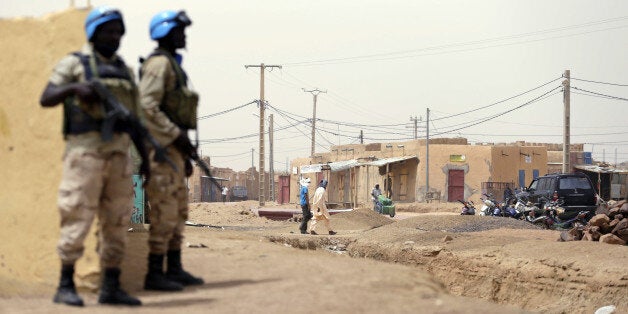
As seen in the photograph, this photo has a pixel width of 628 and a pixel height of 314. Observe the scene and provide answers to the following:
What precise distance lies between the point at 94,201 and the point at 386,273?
7.39 feet

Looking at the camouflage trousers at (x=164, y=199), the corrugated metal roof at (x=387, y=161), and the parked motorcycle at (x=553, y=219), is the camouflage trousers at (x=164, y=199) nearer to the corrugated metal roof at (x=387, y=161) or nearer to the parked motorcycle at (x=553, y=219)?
the parked motorcycle at (x=553, y=219)

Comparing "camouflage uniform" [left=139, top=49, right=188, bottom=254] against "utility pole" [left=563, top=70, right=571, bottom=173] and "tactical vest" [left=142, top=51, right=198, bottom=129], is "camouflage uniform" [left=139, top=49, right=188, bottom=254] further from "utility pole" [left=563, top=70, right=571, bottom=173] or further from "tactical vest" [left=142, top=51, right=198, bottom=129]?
"utility pole" [left=563, top=70, right=571, bottom=173]

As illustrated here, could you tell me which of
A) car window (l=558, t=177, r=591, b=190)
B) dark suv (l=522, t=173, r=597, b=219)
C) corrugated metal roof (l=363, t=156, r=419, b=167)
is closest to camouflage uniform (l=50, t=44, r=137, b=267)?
dark suv (l=522, t=173, r=597, b=219)

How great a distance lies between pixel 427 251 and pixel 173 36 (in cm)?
1191

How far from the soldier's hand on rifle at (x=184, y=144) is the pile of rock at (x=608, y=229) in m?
11.8

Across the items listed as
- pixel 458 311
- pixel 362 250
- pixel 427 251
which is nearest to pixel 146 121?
pixel 458 311

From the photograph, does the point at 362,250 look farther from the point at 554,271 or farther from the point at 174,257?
the point at 174,257

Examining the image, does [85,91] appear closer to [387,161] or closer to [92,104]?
[92,104]

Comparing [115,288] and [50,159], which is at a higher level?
[50,159]

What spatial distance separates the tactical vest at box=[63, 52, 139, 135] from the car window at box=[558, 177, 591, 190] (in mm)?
22060

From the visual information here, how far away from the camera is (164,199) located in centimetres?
593

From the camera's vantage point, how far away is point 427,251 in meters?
17.2

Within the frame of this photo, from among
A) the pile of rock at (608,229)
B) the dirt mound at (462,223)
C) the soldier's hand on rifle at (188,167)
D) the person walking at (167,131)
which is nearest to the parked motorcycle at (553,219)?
the dirt mound at (462,223)

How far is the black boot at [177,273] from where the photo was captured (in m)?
6.12
